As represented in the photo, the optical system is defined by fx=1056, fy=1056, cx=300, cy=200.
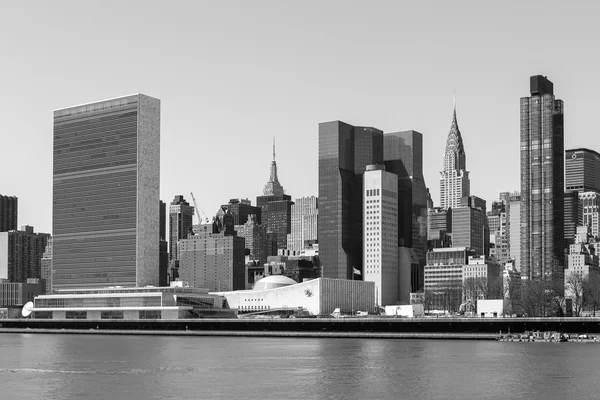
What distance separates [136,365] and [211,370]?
38.7ft

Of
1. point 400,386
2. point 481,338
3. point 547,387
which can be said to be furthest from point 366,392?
point 481,338

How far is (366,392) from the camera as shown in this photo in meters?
93.2

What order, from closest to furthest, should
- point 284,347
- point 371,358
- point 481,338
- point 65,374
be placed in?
point 65,374 < point 371,358 < point 284,347 < point 481,338

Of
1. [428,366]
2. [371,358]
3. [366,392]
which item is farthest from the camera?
[371,358]

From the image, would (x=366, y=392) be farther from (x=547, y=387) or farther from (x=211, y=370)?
(x=211, y=370)

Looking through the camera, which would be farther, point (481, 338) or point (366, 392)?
point (481, 338)

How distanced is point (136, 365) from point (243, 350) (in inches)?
1311

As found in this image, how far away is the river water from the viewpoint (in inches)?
3641

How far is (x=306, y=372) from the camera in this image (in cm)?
11162

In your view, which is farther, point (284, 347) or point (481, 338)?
point (481, 338)

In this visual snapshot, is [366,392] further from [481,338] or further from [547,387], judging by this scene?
[481,338]

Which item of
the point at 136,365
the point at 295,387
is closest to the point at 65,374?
the point at 136,365

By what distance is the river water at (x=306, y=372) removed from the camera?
92.5 m

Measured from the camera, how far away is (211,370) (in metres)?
114
